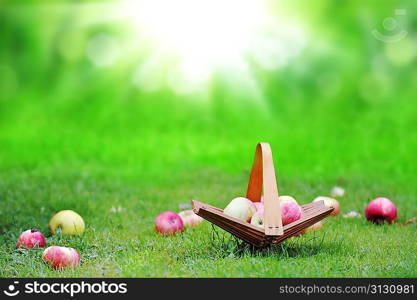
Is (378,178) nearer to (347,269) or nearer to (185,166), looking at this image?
(185,166)

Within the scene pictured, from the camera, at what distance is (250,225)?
4.27m

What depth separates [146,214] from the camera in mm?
6469

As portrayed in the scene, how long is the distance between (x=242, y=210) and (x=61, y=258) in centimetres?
124

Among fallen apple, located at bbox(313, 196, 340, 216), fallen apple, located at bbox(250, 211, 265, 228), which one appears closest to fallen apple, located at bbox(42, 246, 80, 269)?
fallen apple, located at bbox(250, 211, 265, 228)

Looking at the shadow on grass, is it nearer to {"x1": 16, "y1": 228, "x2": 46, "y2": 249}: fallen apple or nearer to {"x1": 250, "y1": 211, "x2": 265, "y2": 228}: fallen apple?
{"x1": 250, "y1": 211, "x2": 265, "y2": 228}: fallen apple

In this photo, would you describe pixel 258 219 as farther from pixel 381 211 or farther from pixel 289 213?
A: pixel 381 211

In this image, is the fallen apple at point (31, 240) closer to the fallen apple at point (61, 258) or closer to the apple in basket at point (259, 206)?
the fallen apple at point (61, 258)

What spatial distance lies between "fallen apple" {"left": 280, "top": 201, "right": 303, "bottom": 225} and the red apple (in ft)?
3.96

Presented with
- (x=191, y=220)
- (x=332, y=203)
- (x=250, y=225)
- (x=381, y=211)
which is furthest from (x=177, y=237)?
(x=381, y=211)

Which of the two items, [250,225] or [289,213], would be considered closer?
[250,225]

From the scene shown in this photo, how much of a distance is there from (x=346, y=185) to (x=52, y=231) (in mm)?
3421

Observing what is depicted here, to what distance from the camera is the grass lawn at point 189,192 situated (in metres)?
4.54

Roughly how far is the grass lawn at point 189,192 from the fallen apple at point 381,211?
0.12 m

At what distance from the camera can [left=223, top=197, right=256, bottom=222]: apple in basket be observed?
4613 mm
